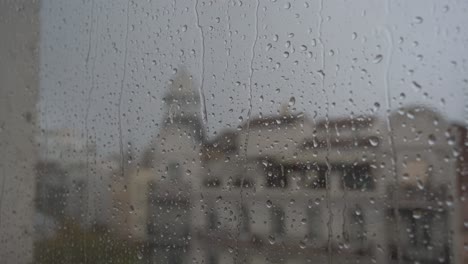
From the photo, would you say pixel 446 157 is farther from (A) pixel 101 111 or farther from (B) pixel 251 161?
(A) pixel 101 111

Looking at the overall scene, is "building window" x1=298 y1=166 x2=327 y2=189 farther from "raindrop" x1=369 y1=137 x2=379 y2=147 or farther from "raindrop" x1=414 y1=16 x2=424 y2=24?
"raindrop" x1=414 y1=16 x2=424 y2=24

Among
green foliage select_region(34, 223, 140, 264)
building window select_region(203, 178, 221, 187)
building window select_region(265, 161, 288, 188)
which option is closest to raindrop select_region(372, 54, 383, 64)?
building window select_region(265, 161, 288, 188)

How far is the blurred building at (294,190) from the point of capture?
1.99ft

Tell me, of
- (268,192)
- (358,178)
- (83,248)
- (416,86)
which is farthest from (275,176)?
(83,248)

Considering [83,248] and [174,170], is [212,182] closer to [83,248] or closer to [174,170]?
[174,170]

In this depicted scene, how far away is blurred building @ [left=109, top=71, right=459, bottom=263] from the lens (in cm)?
61

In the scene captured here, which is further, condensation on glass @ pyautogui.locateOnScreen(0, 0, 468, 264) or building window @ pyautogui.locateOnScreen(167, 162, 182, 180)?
building window @ pyautogui.locateOnScreen(167, 162, 182, 180)

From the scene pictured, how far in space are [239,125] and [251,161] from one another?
65mm

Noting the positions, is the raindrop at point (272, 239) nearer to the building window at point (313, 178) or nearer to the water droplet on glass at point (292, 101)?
the building window at point (313, 178)

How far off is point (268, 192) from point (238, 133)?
111mm

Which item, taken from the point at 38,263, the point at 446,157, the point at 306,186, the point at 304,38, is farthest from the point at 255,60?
the point at 38,263

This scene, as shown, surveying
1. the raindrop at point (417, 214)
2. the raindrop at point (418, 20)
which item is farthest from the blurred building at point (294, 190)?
the raindrop at point (418, 20)

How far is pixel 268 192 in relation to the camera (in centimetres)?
76

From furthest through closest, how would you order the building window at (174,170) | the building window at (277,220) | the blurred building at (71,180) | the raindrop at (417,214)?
1. the blurred building at (71,180)
2. the building window at (174,170)
3. the building window at (277,220)
4. the raindrop at (417,214)
